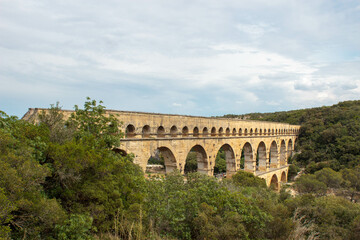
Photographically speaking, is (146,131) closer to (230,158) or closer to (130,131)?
(130,131)

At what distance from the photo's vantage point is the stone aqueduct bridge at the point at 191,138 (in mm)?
12258

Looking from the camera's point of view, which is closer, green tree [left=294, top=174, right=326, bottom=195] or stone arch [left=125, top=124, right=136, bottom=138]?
stone arch [left=125, top=124, right=136, bottom=138]

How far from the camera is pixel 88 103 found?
9227 mm

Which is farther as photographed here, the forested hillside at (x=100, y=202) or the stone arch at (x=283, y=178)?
the stone arch at (x=283, y=178)

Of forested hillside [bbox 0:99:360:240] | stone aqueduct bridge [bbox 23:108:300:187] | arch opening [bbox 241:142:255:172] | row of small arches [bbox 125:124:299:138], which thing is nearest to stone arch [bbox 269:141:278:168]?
stone aqueduct bridge [bbox 23:108:300:187]

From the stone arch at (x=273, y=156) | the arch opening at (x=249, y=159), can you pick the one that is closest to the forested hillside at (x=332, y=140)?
the stone arch at (x=273, y=156)

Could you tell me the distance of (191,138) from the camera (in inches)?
614

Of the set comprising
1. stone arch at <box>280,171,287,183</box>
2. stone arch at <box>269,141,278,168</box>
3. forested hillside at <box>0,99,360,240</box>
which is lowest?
stone arch at <box>280,171,287,183</box>

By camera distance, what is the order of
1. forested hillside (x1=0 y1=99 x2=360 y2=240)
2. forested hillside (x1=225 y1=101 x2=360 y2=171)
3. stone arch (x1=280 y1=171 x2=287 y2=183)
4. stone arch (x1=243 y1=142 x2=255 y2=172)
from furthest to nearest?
1. stone arch (x1=280 y1=171 x2=287 y2=183)
2. forested hillside (x1=225 y1=101 x2=360 y2=171)
3. stone arch (x1=243 y1=142 x2=255 y2=172)
4. forested hillside (x1=0 y1=99 x2=360 y2=240)

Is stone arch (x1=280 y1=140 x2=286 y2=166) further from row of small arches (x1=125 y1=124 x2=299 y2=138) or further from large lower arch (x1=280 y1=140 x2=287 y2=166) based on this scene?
row of small arches (x1=125 y1=124 x2=299 y2=138)

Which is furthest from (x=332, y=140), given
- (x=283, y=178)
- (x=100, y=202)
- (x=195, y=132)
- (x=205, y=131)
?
Answer: (x=100, y=202)

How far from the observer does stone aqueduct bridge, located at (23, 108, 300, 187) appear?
1226 centimetres

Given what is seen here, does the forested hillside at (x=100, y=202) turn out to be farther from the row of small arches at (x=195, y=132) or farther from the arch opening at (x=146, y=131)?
the arch opening at (x=146, y=131)

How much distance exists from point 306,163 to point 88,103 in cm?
3432
